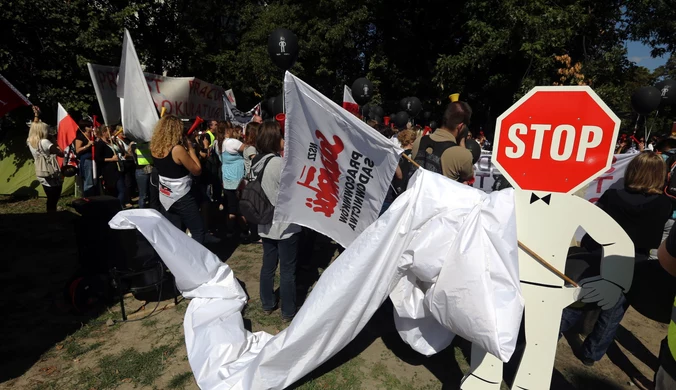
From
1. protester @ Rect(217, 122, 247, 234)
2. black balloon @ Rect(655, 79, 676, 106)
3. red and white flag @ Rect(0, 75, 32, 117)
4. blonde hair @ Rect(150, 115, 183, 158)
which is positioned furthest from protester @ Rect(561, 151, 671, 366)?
black balloon @ Rect(655, 79, 676, 106)

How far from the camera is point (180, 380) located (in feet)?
9.25

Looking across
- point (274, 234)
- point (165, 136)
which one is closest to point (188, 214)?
point (165, 136)

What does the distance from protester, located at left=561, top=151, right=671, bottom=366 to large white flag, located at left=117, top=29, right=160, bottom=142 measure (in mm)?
4594

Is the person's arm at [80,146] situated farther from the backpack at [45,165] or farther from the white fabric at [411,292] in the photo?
the white fabric at [411,292]

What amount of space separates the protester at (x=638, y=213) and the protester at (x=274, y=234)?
2.50 meters

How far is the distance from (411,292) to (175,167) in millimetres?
2802

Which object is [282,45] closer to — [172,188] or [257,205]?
[172,188]

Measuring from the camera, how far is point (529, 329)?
2156 millimetres

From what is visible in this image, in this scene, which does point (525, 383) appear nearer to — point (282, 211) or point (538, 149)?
point (538, 149)

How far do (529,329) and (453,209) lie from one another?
2.72ft

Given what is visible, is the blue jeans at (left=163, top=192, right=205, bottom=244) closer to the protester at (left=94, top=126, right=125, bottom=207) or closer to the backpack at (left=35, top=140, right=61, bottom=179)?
the protester at (left=94, top=126, right=125, bottom=207)

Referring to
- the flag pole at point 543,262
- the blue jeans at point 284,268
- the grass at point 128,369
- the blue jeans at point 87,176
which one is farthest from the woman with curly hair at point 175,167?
the flag pole at point 543,262

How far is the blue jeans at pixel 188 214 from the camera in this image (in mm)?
4125

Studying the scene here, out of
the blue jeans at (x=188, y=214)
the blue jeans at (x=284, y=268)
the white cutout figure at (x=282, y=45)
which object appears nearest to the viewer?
the blue jeans at (x=284, y=268)
